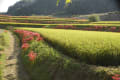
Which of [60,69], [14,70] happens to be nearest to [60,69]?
[60,69]

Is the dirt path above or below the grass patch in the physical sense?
below

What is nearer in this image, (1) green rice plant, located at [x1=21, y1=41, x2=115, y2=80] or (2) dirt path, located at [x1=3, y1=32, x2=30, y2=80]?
(1) green rice plant, located at [x1=21, y1=41, x2=115, y2=80]

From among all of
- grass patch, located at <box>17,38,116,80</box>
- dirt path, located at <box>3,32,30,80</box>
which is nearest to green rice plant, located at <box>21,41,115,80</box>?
grass patch, located at <box>17,38,116,80</box>

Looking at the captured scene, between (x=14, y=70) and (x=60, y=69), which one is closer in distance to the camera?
(x=60, y=69)

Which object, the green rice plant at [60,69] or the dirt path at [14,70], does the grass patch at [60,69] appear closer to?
the green rice plant at [60,69]

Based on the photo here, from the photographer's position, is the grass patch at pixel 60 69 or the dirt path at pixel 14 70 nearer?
the grass patch at pixel 60 69

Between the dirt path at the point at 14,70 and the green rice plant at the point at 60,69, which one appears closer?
the green rice plant at the point at 60,69

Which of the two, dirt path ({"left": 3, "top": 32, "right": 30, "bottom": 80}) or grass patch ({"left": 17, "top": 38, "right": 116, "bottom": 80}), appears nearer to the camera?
grass patch ({"left": 17, "top": 38, "right": 116, "bottom": 80})

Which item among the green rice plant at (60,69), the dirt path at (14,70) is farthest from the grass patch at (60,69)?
the dirt path at (14,70)

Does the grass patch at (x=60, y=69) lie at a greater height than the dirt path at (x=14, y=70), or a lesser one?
greater

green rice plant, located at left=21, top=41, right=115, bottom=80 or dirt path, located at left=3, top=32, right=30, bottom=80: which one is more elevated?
green rice plant, located at left=21, top=41, right=115, bottom=80

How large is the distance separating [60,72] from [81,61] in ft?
3.73

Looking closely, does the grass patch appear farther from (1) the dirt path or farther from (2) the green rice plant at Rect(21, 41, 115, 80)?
(1) the dirt path

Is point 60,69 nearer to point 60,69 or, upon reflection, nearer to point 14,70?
point 60,69
